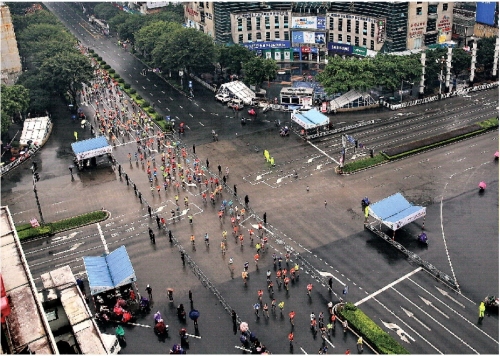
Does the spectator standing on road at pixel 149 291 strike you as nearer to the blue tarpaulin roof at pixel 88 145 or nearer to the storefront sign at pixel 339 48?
the blue tarpaulin roof at pixel 88 145

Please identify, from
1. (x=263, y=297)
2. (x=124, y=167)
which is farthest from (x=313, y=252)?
(x=124, y=167)

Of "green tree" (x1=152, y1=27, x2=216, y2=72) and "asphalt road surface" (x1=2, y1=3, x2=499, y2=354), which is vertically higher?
"green tree" (x1=152, y1=27, x2=216, y2=72)

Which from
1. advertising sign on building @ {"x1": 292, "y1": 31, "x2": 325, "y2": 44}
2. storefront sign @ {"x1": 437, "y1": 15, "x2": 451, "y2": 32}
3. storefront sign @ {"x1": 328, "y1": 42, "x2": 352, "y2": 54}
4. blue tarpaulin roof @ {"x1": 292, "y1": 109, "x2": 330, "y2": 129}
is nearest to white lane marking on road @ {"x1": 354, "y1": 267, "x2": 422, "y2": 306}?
blue tarpaulin roof @ {"x1": 292, "y1": 109, "x2": 330, "y2": 129}

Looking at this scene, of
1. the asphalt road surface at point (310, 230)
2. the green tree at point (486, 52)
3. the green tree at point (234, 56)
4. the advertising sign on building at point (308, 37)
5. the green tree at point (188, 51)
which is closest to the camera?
the asphalt road surface at point (310, 230)

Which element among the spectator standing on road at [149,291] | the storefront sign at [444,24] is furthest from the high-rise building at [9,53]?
the storefront sign at [444,24]

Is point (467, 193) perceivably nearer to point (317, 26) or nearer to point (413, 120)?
point (413, 120)

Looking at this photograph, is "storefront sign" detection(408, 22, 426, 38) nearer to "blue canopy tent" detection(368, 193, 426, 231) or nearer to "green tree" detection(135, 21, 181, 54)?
"green tree" detection(135, 21, 181, 54)

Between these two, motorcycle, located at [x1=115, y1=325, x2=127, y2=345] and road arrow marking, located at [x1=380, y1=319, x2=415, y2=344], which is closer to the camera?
road arrow marking, located at [x1=380, y1=319, x2=415, y2=344]

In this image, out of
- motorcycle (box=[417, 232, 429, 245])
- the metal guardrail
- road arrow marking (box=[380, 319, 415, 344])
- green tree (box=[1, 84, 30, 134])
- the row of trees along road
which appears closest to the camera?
road arrow marking (box=[380, 319, 415, 344])
